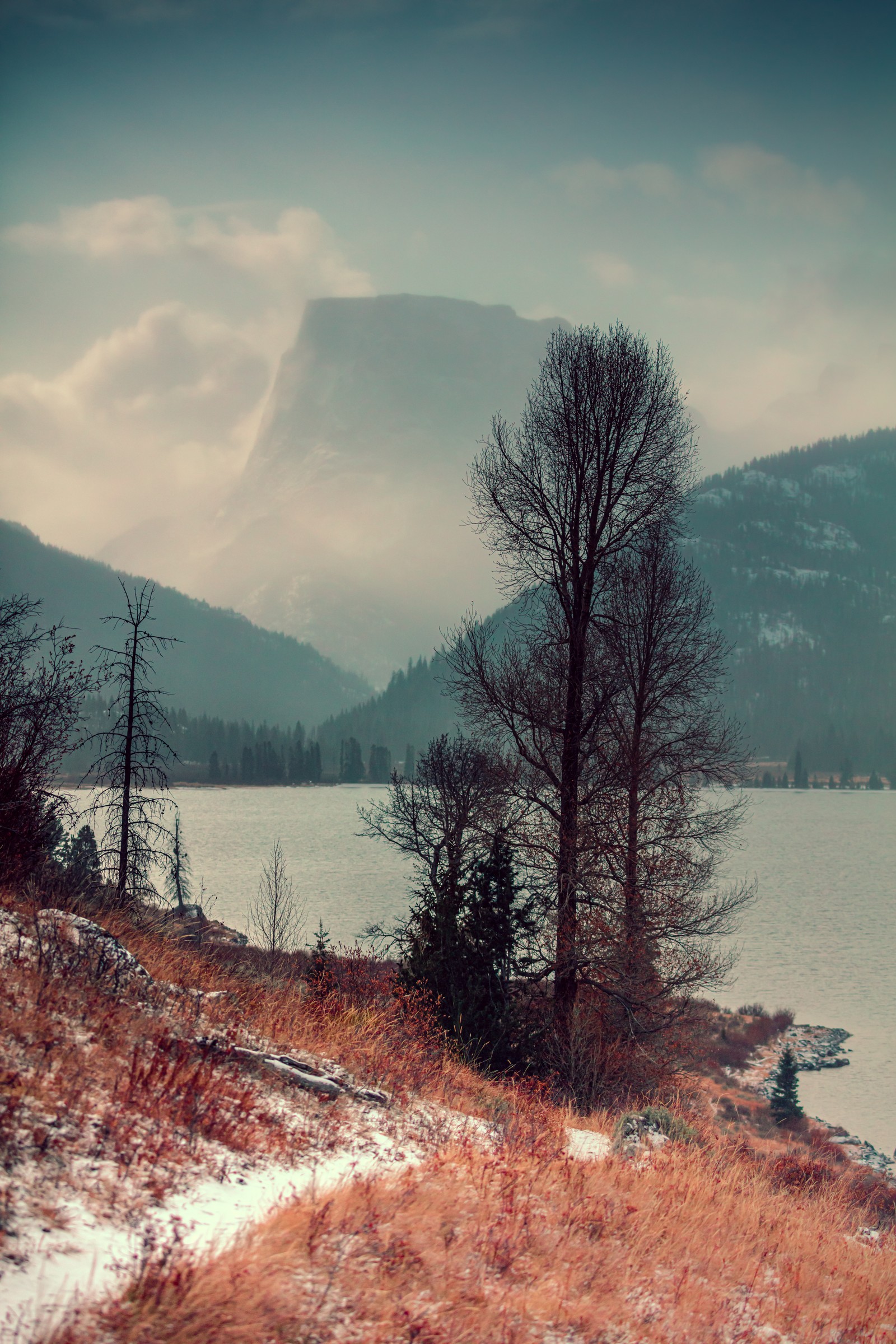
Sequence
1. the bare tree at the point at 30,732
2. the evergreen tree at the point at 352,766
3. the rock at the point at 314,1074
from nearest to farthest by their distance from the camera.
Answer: the rock at the point at 314,1074 → the bare tree at the point at 30,732 → the evergreen tree at the point at 352,766

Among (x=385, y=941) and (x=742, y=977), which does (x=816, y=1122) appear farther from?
(x=385, y=941)

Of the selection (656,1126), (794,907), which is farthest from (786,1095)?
(794,907)

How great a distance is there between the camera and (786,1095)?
28.2 meters

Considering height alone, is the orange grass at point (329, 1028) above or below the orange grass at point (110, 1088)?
below

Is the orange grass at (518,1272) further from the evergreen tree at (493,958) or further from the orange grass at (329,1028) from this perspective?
the evergreen tree at (493,958)

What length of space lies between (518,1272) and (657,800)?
12096 millimetres

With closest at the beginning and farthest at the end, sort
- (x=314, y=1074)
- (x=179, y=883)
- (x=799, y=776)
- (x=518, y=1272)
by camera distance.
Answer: (x=518, y=1272) → (x=314, y=1074) → (x=179, y=883) → (x=799, y=776)

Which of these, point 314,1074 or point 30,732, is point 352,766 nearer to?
point 30,732

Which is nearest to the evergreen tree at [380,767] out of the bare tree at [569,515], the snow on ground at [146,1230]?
the bare tree at [569,515]

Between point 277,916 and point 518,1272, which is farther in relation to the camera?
point 277,916

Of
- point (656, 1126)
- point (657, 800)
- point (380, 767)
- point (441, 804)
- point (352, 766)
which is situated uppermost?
point (657, 800)

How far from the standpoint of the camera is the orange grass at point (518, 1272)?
378cm

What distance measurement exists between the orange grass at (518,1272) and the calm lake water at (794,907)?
84.2 feet

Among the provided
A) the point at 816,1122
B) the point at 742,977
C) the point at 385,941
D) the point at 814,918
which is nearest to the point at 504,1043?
the point at 816,1122
